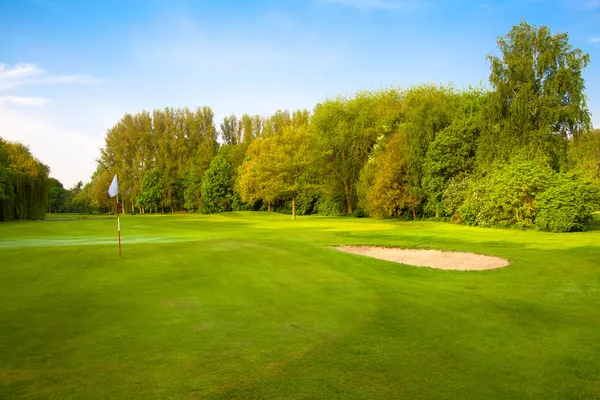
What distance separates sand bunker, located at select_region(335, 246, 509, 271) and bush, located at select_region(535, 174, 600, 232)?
1465 cm

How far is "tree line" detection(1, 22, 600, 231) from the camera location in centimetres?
3466

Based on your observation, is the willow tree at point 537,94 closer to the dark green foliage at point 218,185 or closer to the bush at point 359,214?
the bush at point 359,214

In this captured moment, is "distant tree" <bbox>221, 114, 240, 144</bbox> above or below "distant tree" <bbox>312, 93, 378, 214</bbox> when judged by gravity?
above

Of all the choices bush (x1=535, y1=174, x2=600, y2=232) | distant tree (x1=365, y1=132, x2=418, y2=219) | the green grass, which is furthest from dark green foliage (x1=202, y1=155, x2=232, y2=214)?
the green grass

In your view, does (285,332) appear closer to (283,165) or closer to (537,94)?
(537,94)

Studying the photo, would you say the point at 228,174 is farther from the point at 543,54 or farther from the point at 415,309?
the point at 415,309

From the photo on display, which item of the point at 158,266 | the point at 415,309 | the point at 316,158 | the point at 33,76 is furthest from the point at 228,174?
the point at 415,309

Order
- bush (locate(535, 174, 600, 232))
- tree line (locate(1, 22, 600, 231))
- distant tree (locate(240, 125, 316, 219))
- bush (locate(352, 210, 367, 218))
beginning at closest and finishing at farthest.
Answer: bush (locate(535, 174, 600, 232)), tree line (locate(1, 22, 600, 231)), distant tree (locate(240, 125, 316, 219)), bush (locate(352, 210, 367, 218))

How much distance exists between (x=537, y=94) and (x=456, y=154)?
907 centimetres

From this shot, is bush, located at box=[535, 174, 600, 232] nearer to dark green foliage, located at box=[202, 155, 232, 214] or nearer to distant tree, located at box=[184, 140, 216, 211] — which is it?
dark green foliage, located at box=[202, 155, 232, 214]

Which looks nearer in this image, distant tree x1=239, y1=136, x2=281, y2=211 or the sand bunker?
the sand bunker

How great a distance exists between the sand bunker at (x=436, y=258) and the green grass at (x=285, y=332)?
11.6ft

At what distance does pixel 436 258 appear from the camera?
2002 centimetres

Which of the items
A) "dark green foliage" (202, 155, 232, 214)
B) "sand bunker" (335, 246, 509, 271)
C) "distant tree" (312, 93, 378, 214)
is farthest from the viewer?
"dark green foliage" (202, 155, 232, 214)
